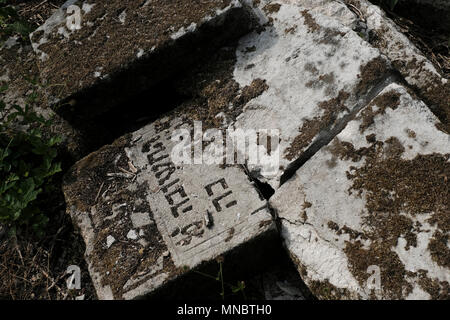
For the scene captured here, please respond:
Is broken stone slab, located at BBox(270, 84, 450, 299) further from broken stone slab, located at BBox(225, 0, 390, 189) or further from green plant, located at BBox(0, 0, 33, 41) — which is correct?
green plant, located at BBox(0, 0, 33, 41)

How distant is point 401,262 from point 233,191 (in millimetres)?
803

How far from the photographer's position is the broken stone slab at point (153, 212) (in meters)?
1.84

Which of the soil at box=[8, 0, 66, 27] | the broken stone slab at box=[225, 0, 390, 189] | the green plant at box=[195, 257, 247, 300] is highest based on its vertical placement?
the soil at box=[8, 0, 66, 27]

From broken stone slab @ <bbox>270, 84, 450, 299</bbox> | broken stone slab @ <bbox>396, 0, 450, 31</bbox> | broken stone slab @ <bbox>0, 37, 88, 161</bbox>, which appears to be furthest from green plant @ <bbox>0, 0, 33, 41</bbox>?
broken stone slab @ <bbox>396, 0, 450, 31</bbox>

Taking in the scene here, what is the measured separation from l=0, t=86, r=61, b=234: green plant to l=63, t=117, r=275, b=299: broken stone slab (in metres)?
0.17

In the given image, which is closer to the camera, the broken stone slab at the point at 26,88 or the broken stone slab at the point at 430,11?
the broken stone slab at the point at 26,88

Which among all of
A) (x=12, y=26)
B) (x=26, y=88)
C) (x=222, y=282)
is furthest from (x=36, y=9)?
(x=222, y=282)

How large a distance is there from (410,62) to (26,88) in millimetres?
2375

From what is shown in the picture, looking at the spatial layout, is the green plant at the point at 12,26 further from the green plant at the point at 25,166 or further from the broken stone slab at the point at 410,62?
the broken stone slab at the point at 410,62

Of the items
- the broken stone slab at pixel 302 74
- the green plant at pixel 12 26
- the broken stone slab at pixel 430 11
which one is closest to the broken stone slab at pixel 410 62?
the broken stone slab at pixel 302 74

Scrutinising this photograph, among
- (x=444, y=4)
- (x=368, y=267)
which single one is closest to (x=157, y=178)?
(x=368, y=267)

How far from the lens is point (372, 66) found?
204 centimetres

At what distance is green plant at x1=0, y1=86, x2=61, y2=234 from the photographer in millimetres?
2125

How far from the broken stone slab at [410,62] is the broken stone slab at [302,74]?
0.59 ft
